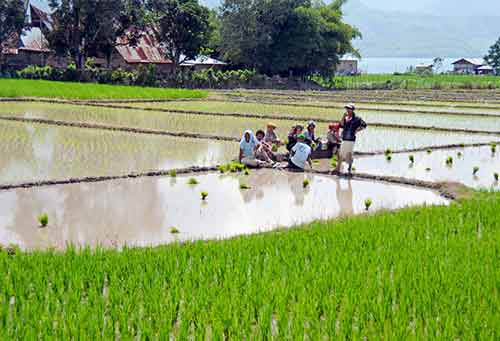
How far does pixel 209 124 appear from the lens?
16391mm

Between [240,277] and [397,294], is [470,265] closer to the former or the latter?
[397,294]

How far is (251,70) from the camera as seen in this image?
1678 inches

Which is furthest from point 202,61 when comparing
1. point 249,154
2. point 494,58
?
point 494,58

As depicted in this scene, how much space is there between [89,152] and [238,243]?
20.8ft

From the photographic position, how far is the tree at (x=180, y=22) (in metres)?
40.8

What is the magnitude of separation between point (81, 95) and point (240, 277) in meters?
20.0

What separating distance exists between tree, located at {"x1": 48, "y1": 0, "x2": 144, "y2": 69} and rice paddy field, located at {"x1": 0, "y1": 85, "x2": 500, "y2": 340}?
927 inches

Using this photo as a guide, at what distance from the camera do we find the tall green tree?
135 ft

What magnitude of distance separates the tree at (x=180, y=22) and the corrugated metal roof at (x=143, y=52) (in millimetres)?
1742

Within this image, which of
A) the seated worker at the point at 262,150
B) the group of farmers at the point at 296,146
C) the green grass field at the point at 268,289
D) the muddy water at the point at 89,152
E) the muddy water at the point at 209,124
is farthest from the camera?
the muddy water at the point at 209,124

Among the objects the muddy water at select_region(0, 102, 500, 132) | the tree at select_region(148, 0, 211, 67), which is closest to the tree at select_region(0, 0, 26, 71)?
the tree at select_region(148, 0, 211, 67)

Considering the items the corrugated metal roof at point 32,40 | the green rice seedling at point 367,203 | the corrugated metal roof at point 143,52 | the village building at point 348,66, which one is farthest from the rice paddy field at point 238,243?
the village building at point 348,66

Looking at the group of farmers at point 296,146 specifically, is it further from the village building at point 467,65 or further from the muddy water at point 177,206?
the village building at point 467,65

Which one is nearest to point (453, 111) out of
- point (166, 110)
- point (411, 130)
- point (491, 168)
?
point (411, 130)
